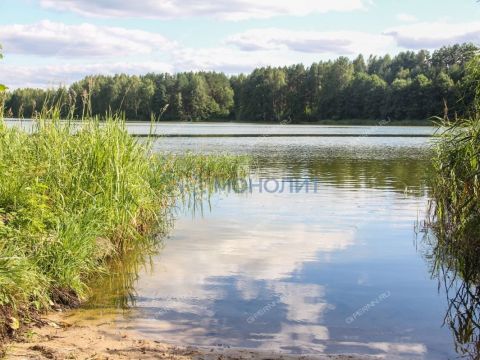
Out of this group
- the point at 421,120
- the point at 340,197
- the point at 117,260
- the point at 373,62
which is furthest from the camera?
the point at 373,62

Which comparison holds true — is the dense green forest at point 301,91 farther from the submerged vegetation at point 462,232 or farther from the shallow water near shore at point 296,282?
the submerged vegetation at point 462,232

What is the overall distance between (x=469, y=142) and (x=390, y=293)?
280 cm

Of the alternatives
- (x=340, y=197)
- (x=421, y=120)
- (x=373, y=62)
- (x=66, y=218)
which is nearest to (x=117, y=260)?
(x=66, y=218)

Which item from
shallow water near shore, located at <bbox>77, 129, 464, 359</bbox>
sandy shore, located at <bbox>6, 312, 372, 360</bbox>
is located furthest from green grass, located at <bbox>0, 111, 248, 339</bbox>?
shallow water near shore, located at <bbox>77, 129, 464, 359</bbox>

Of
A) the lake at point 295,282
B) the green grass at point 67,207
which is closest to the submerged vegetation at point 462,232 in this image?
the lake at point 295,282

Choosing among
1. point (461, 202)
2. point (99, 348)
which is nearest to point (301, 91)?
point (461, 202)

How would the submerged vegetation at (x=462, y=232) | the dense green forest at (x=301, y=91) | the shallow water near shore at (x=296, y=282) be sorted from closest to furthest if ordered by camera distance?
the shallow water near shore at (x=296, y=282)
the submerged vegetation at (x=462, y=232)
the dense green forest at (x=301, y=91)

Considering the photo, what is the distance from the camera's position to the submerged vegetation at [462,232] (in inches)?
325

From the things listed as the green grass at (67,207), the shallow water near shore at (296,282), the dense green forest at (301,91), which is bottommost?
the shallow water near shore at (296,282)

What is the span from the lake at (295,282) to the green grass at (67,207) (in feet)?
2.14

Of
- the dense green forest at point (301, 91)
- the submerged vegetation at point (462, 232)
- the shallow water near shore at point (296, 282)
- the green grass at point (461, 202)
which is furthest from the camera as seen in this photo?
the dense green forest at point (301, 91)

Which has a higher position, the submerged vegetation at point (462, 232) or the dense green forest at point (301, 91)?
the dense green forest at point (301, 91)

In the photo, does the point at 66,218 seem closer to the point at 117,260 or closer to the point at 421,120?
the point at 117,260

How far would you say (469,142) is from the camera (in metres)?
9.81
